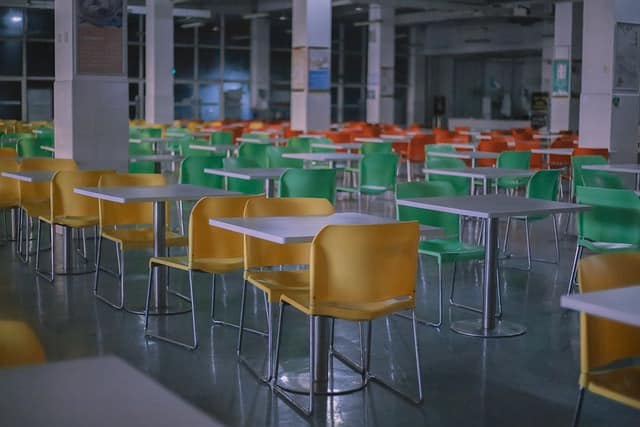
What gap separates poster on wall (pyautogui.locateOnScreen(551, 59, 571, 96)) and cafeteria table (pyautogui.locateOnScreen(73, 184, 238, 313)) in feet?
42.8

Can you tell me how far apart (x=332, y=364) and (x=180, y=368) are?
72 cm

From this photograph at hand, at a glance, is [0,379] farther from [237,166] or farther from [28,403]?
[237,166]

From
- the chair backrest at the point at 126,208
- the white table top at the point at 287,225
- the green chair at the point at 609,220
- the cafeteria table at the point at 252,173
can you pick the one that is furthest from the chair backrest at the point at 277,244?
the cafeteria table at the point at 252,173

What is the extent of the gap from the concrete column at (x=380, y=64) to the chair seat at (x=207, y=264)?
57.3ft

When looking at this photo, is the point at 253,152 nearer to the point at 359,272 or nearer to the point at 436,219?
the point at 436,219

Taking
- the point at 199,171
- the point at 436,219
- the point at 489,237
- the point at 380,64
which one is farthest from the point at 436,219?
the point at 380,64

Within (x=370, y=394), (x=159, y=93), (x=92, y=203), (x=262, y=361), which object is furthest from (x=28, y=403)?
(x=159, y=93)

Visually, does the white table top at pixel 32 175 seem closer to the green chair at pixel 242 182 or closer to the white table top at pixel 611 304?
the green chair at pixel 242 182

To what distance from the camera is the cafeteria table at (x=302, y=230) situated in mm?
3812

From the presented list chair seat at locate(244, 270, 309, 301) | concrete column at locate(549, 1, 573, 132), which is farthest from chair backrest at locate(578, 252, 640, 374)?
concrete column at locate(549, 1, 573, 132)

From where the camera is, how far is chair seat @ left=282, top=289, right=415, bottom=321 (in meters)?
3.71

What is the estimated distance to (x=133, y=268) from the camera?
7023mm

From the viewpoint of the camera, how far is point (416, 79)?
30.7 meters

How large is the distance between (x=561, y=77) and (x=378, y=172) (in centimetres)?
976
